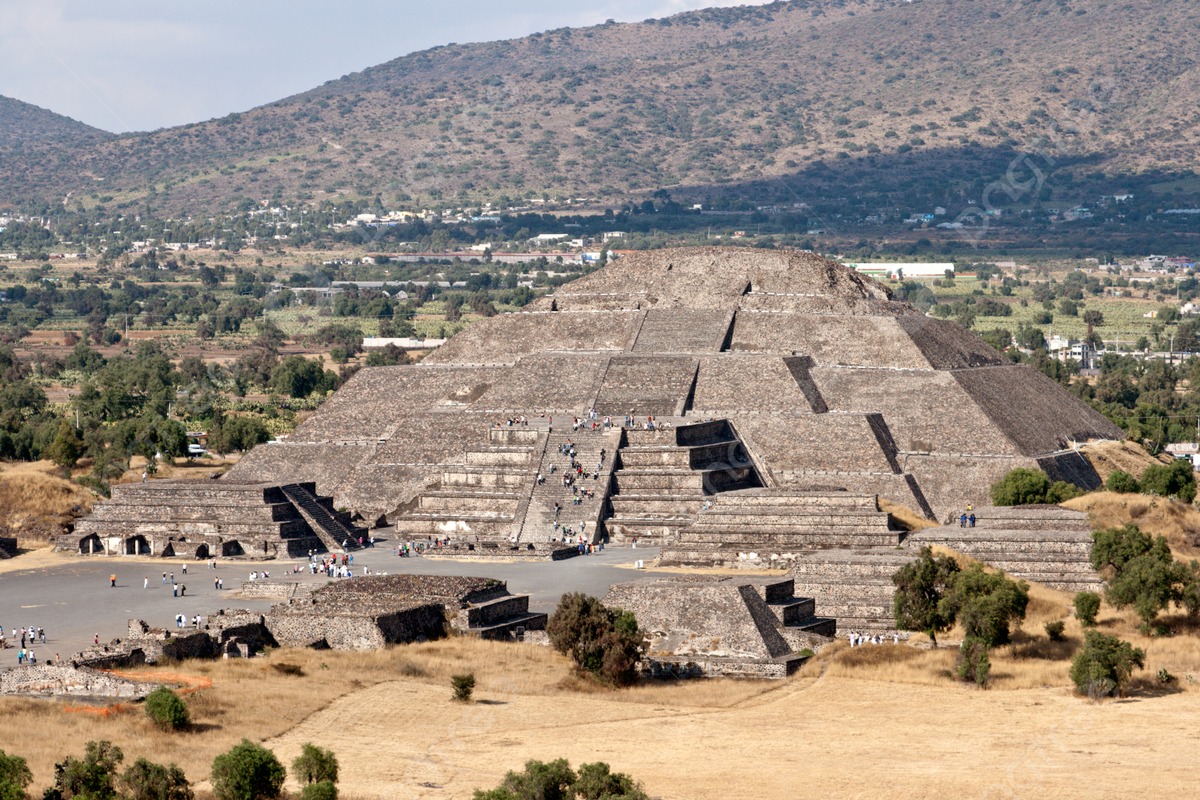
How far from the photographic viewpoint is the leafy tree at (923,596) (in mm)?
43469

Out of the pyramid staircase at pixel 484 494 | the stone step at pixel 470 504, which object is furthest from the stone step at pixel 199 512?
the stone step at pixel 470 504

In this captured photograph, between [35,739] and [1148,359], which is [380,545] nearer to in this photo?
[35,739]

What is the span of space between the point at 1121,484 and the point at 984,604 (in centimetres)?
1701

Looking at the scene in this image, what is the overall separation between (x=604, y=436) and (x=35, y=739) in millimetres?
27668

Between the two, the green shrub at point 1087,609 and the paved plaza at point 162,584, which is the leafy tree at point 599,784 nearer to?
the paved plaza at point 162,584

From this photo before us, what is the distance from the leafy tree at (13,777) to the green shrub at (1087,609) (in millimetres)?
21652

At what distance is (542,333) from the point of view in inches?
2783

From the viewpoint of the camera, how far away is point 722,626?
41.9 metres

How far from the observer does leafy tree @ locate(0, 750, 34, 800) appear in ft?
95.2

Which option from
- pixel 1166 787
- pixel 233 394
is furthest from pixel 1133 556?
pixel 233 394

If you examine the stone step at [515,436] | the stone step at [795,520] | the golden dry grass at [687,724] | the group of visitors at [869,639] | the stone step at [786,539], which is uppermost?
the stone step at [515,436]

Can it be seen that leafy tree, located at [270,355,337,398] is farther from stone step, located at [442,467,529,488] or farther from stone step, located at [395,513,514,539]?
stone step, located at [395,513,514,539]

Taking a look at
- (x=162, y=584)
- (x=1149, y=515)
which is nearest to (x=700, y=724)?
(x=162, y=584)

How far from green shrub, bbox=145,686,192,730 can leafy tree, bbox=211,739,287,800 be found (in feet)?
11.5
